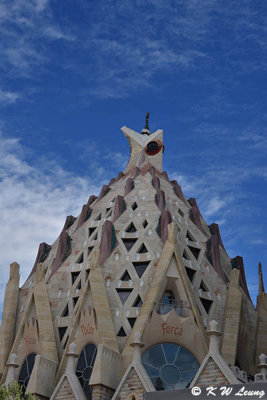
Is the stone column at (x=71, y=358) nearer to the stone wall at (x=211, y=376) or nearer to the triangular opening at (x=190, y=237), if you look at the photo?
the stone wall at (x=211, y=376)

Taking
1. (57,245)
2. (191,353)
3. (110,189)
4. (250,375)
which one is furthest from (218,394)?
(110,189)

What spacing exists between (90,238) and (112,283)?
3847 mm

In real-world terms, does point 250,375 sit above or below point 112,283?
below

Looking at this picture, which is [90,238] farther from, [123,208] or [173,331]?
[173,331]

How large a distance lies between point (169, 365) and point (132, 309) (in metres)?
3.12

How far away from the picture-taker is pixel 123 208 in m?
32.2

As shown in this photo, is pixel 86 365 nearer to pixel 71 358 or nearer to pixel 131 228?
pixel 71 358

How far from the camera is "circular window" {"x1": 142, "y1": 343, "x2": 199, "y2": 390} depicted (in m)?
24.8

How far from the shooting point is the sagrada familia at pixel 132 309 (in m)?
24.6

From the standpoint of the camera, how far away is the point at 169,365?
25250mm

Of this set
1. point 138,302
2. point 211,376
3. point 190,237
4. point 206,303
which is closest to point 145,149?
point 190,237

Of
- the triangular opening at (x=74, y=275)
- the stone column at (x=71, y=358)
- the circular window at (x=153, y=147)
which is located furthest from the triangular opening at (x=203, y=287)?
the circular window at (x=153, y=147)

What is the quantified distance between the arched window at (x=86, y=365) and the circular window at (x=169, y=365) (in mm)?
2279

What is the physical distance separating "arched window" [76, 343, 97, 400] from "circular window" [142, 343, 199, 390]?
7.48 ft
